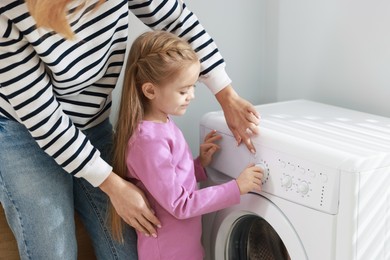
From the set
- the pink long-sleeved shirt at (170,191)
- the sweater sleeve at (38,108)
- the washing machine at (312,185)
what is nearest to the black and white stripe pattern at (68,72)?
the sweater sleeve at (38,108)

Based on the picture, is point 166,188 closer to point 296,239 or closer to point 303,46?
point 296,239

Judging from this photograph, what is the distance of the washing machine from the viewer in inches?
47.2

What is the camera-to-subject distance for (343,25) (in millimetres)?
1700

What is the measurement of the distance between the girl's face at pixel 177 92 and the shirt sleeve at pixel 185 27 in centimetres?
13

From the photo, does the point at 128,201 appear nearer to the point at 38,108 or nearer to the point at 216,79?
the point at 38,108

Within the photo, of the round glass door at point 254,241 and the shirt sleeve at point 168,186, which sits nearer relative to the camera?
the shirt sleeve at point 168,186

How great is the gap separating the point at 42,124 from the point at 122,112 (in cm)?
22

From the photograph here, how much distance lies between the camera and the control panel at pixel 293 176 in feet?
3.98

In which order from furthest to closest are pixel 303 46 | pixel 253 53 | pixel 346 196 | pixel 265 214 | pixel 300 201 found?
pixel 253 53 < pixel 303 46 < pixel 265 214 < pixel 300 201 < pixel 346 196

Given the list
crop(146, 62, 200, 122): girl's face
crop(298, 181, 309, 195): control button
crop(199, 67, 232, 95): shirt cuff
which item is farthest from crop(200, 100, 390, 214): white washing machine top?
crop(146, 62, 200, 122): girl's face

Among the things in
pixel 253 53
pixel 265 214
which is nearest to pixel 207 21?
pixel 253 53

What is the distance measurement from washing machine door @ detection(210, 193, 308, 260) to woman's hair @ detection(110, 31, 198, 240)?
1.02 ft

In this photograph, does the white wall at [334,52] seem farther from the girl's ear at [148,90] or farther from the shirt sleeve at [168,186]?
the girl's ear at [148,90]

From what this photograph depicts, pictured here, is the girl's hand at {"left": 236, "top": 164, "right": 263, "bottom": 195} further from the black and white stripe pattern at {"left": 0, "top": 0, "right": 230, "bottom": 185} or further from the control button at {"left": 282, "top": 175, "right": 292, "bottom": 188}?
the black and white stripe pattern at {"left": 0, "top": 0, "right": 230, "bottom": 185}
